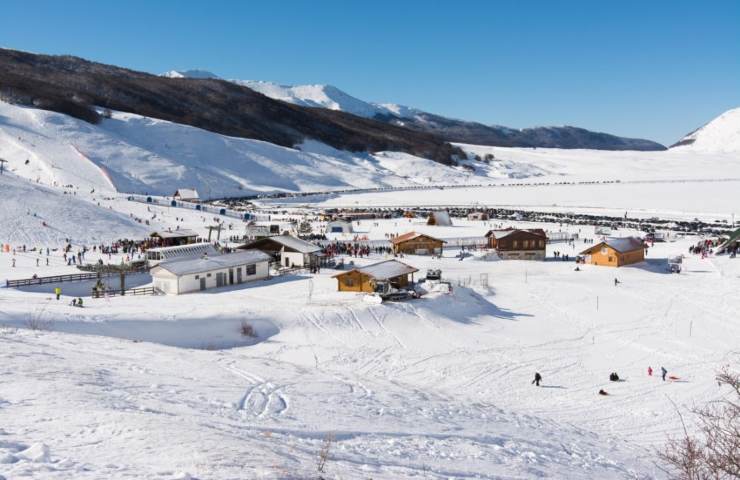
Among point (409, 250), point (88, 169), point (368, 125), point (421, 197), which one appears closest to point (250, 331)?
point (409, 250)

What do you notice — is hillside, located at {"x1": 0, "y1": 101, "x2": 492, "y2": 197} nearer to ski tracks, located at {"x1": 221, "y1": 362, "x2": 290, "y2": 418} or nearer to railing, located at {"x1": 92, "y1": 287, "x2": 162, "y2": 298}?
railing, located at {"x1": 92, "y1": 287, "x2": 162, "y2": 298}

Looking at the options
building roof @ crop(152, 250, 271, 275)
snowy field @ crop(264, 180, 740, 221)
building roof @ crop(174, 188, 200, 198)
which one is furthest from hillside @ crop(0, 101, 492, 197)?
building roof @ crop(152, 250, 271, 275)

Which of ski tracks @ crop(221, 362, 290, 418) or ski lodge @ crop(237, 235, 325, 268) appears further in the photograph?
ski lodge @ crop(237, 235, 325, 268)

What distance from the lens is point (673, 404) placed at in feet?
47.6

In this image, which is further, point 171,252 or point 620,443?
point 171,252

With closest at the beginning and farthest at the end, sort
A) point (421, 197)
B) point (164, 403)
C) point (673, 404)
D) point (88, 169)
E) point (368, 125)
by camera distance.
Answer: point (164, 403)
point (673, 404)
point (88, 169)
point (421, 197)
point (368, 125)

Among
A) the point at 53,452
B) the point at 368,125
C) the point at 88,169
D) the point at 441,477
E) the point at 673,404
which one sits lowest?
the point at 673,404

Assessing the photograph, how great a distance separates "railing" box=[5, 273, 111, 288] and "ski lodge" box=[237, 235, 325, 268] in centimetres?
748

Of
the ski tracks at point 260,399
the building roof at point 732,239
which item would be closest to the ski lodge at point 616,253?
the building roof at point 732,239

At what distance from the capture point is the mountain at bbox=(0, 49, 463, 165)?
10712cm

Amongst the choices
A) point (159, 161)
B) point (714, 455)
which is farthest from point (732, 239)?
point (159, 161)

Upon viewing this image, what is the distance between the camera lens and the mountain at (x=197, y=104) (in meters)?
107

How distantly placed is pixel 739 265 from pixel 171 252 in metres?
28.8

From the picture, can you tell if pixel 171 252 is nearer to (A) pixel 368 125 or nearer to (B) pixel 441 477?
(B) pixel 441 477
